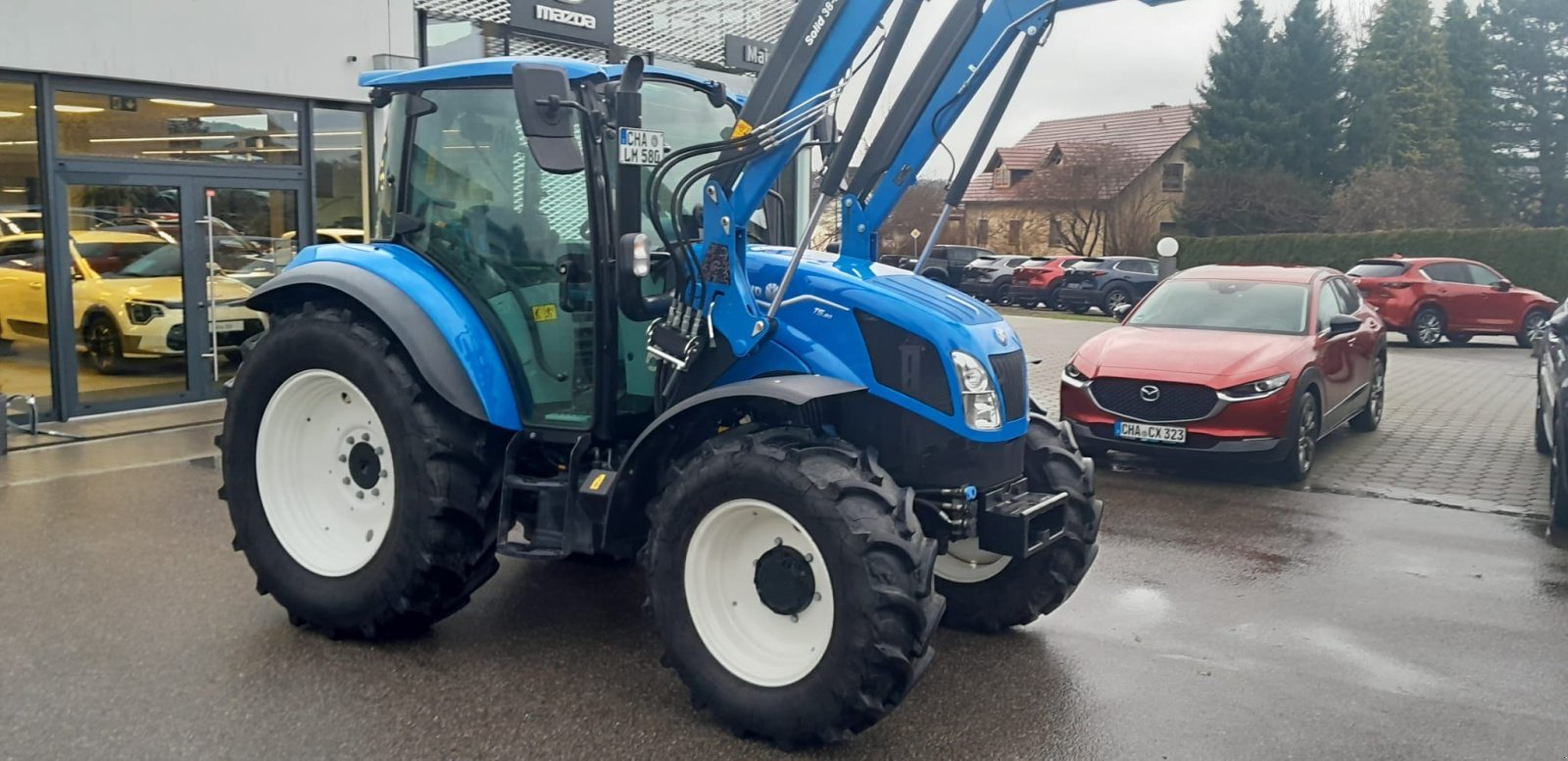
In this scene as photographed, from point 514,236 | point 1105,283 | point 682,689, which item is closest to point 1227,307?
point 514,236

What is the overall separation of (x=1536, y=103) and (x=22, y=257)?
Result: 163ft

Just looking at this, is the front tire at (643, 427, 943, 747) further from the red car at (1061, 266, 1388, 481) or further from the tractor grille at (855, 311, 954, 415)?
the red car at (1061, 266, 1388, 481)

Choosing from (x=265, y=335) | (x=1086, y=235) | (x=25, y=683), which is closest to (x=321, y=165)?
(x=265, y=335)

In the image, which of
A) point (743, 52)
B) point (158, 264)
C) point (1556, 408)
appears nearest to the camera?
point (1556, 408)

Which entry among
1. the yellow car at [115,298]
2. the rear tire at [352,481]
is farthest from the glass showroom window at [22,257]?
the rear tire at [352,481]

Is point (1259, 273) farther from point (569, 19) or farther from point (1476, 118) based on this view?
point (1476, 118)

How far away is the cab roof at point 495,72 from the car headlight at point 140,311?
6.77m

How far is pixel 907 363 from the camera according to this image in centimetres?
436

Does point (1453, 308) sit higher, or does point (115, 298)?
point (115, 298)

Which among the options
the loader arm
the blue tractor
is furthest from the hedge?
the blue tractor

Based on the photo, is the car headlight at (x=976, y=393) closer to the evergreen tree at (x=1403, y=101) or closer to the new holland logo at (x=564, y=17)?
the new holland logo at (x=564, y=17)

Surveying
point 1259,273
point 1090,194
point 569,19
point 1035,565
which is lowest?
point 1035,565

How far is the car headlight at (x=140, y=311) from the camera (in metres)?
10.8

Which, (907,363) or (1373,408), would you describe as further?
(1373,408)
